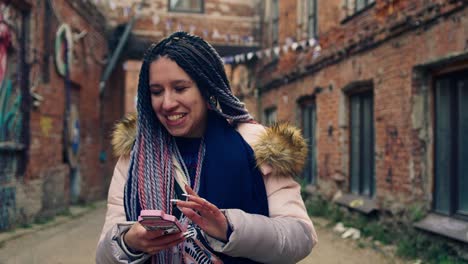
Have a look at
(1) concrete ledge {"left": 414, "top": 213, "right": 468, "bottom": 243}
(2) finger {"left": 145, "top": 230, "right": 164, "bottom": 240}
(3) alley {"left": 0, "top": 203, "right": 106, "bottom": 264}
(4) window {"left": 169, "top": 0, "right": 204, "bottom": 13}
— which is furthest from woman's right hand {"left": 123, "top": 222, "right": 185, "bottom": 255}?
(4) window {"left": 169, "top": 0, "right": 204, "bottom": 13}

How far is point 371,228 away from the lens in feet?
23.5

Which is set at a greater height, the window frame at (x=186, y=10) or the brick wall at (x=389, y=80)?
the window frame at (x=186, y=10)

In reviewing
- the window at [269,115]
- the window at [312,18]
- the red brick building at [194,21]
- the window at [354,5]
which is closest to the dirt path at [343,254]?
the window at [354,5]

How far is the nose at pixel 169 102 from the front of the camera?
1.99m

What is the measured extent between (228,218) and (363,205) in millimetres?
6342

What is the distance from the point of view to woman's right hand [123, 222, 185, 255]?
173 centimetres

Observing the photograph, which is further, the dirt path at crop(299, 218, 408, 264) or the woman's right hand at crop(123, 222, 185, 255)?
the dirt path at crop(299, 218, 408, 264)

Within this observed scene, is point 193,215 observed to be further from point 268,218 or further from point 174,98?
point 174,98

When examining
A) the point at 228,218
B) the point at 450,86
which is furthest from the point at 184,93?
the point at 450,86

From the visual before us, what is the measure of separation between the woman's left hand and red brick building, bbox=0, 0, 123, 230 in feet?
19.7

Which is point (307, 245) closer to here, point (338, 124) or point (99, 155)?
point (338, 124)

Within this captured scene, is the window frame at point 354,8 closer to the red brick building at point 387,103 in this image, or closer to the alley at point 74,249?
the red brick building at point 387,103

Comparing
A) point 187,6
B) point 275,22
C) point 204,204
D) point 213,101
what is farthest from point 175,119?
point 187,6

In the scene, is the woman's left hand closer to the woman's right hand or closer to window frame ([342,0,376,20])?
the woman's right hand
